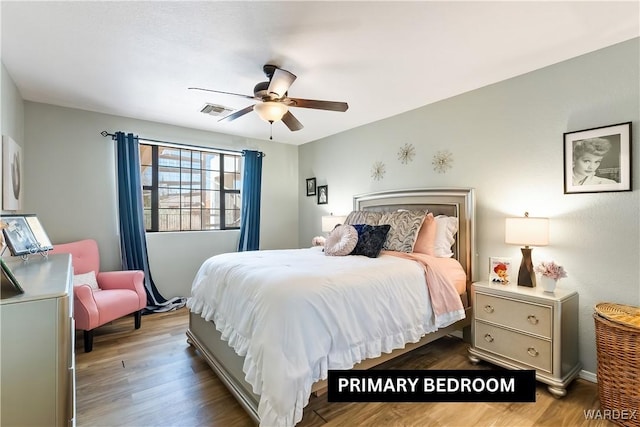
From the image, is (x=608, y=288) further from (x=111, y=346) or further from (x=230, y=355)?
(x=111, y=346)

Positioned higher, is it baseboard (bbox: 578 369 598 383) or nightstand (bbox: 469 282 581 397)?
nightstand (bbox: 469 282 581 397)

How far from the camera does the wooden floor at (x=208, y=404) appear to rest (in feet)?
6.21

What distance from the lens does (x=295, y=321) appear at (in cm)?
169

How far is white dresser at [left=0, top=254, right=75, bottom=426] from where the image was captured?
1022 mm

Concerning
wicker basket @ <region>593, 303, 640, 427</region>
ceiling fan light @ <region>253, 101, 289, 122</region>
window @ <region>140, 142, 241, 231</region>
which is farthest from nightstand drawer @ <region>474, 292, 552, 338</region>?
window @ <region>140, 142, 241, 231</region>

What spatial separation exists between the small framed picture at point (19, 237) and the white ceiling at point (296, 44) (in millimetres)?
1274

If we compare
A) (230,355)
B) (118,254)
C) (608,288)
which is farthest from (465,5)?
(118,254)

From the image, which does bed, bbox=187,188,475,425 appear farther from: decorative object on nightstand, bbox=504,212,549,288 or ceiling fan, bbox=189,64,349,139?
ceiling fan, bbox=189,64,349,139

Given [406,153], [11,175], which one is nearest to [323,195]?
[406,153]

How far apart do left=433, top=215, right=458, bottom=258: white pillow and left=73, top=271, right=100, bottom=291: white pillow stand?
3633 mm

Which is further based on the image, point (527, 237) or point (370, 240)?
point (370, 240)

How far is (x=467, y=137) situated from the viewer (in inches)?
123

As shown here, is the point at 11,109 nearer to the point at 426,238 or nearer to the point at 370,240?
the point at 370,240

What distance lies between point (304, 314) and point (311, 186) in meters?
3.68
